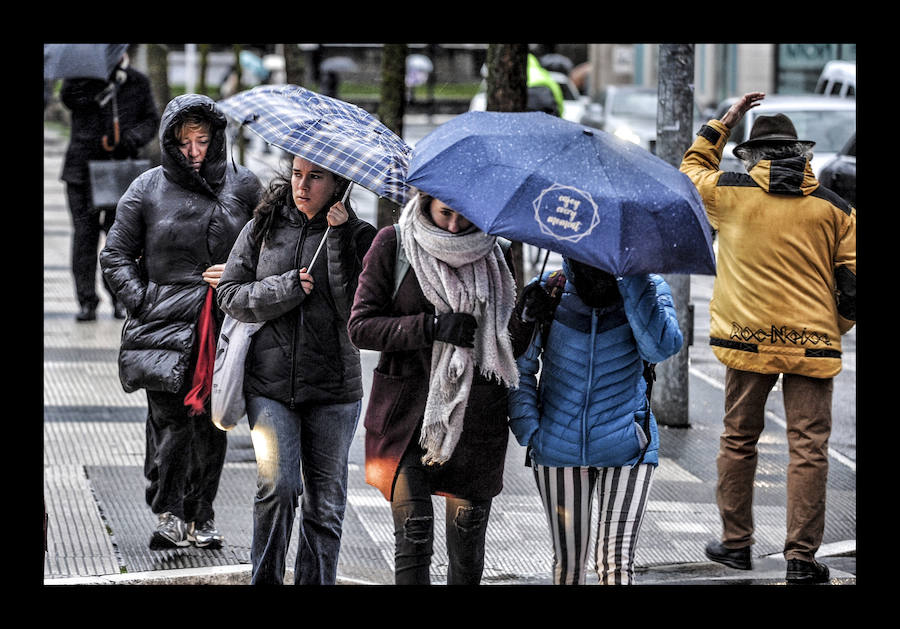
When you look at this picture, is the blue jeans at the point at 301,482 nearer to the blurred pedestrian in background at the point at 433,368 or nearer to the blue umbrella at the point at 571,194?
the blurred pedestrian in background at the point at 433,368

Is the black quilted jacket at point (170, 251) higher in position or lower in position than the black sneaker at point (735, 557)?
higher

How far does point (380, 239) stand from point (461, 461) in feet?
2.52

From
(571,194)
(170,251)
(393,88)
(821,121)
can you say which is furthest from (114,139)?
(821,121)

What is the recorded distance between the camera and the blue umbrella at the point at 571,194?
433cm

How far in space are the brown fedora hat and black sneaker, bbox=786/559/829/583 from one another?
67.2 inches

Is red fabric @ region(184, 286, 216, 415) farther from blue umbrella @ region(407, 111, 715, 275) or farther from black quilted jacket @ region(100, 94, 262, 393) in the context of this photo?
blue umbrella @ region(407, 111, 715, 275)

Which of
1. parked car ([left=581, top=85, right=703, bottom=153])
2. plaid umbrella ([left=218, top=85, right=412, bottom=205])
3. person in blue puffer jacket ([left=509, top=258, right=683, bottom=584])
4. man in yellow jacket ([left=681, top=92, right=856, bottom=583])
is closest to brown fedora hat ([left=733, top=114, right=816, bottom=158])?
man in yellow jacket ([left=681, top=92, right=856, bottom=583])

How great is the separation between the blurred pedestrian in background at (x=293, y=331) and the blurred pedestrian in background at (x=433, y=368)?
0.36 m

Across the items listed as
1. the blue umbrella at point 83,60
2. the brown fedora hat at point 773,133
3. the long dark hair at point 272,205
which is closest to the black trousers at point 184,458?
the long dark hair at point 272,205

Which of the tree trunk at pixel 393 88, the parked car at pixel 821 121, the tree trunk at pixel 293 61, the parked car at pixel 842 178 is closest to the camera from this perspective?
the tree trunk at pixel 393 88

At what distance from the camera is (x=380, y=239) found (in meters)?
4.80

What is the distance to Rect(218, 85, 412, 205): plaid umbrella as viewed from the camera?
485 cm

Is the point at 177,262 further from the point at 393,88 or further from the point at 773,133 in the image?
the point at 393,88
